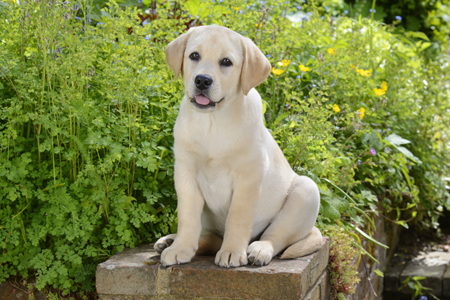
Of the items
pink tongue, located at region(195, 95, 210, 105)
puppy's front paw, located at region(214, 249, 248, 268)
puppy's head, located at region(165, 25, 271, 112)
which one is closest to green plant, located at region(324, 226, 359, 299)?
puppy's front paw, located at region(214, 249, 248, 268)

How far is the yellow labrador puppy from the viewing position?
7.72 feet

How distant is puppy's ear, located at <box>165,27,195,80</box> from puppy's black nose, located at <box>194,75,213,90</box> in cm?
22

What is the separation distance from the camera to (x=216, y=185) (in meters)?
2.53

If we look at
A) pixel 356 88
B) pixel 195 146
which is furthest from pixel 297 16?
pixel 195 146

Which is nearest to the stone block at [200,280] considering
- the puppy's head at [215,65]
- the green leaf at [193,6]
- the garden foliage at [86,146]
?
the garden foliage at [86,146]

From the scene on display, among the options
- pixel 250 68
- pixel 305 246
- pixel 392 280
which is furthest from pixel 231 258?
pixel 392 280

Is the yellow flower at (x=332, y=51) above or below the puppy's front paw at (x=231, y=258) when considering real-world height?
above

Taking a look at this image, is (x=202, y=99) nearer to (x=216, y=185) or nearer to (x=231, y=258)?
(x=216, y=185)

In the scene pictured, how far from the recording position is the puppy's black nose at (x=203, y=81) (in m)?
2.26

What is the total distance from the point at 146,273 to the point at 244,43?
49.0 inches

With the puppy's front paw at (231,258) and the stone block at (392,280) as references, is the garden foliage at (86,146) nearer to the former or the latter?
the puppy's front paw at (231,258)

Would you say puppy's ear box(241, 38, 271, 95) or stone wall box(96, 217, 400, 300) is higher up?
puppy's ear box(241, 38, 271, 95)

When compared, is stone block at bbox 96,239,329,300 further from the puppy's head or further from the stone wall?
the puppy's head

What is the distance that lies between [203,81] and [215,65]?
0.42 feet
